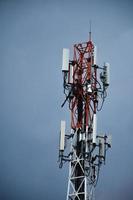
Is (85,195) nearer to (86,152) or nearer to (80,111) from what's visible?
(86,152)

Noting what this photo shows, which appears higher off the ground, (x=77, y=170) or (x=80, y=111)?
(x=80, y=111)

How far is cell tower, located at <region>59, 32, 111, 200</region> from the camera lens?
29.8 feet

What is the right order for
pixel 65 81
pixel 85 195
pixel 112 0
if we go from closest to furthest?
pixel 85 195 → pixel 65 81 → pixel 112 0

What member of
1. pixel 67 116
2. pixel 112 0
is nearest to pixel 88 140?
pixel 67 116

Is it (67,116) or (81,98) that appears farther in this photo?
(67,116)

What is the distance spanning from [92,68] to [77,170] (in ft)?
7.51

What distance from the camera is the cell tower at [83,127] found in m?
9.09

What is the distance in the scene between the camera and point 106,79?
972cm

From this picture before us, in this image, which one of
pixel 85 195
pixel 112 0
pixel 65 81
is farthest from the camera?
pixel 112 0

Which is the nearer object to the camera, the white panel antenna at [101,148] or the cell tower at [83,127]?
the cell tower at [83,127]

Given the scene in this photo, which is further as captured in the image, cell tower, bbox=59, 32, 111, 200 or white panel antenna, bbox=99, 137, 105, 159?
white panel antenna, bbox=99, 137, 105, 159

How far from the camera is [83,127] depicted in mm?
9430

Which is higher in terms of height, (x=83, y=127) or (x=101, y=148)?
(x=83, y=127)

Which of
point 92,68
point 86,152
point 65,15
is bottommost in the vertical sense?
point 86,152
